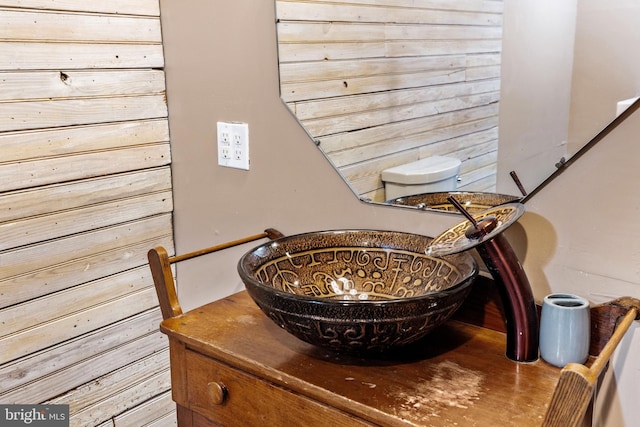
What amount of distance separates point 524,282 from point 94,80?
1.13m

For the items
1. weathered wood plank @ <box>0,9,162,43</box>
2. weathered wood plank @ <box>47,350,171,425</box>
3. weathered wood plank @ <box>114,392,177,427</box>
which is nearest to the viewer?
weathered wood plank @ <box>0,9,162,43</box>

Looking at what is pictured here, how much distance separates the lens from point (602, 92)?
0.99 meters

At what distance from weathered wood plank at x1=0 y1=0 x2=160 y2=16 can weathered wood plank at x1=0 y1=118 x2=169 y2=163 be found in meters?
0.28

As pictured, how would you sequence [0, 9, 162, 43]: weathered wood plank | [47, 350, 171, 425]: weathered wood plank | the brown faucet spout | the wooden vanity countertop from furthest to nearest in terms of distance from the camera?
[47, 350, 171, 425]: weathered wood plank → [0, 9, 162, 43]: weathered wood plank → the brown faucet spout → the wooden vanity countertop

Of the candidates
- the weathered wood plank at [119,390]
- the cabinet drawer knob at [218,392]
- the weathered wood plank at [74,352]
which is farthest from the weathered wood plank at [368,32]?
the weathered wood plank at [119,390]

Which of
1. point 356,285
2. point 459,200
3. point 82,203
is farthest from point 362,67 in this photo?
point 82,203

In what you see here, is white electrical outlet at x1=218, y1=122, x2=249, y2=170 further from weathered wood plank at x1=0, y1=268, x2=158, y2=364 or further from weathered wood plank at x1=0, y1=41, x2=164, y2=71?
weathered wood plank at x1=0, y1=268, x2=158, y2=364

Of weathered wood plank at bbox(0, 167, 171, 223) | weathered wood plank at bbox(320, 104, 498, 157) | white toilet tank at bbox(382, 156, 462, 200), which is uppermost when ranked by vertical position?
weathered wood plank at bbox(320, 104, 498, 157)

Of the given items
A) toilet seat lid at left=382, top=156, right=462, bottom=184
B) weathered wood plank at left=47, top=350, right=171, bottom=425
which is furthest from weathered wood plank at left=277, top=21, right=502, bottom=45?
weathered wood plank at left=47, top=350, right=171, bottom=425

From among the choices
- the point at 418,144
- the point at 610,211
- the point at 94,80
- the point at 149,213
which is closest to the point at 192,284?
the point at 149,213

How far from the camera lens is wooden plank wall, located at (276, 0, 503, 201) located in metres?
1.14

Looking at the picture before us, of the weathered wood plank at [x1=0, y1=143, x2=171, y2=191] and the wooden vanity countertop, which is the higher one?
the weathered wood plank at [x1=0, y1=143, x2=171, y2=191]

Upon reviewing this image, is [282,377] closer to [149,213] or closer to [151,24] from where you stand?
[149,213]

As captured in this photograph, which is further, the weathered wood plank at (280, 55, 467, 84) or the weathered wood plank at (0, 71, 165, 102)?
the weathered wood plank at (0, 71, 165, 102)
